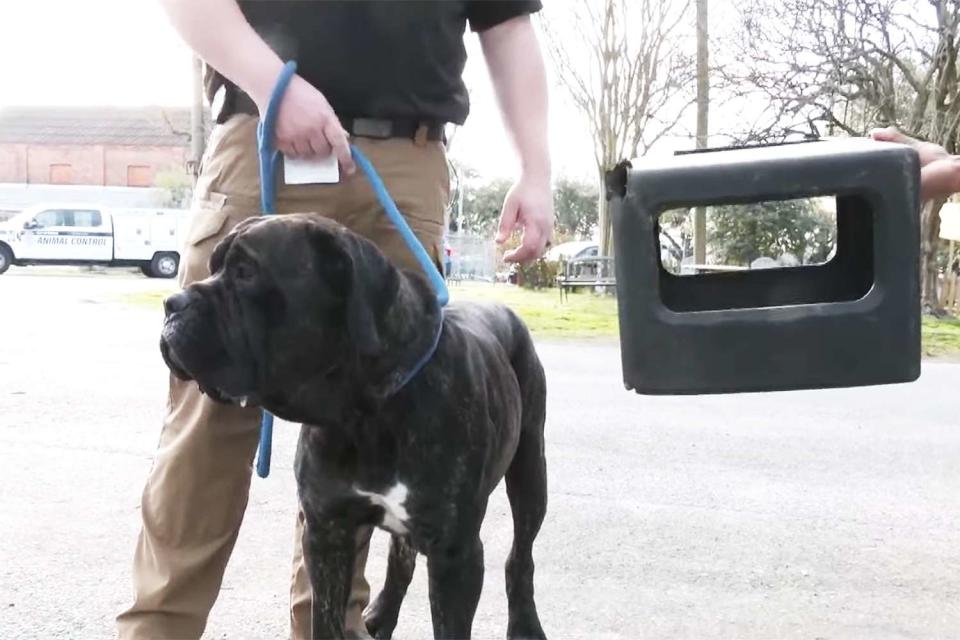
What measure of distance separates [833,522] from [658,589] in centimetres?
129

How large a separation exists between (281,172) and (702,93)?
18399mm

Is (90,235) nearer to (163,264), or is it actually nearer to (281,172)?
(163,264)

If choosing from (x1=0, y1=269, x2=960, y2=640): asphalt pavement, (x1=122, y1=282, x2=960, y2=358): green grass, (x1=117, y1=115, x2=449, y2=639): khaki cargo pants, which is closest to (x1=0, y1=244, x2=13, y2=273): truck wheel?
(x1=122, y1=282, x2=960, y2=358): green grass

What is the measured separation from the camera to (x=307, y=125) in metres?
2.41

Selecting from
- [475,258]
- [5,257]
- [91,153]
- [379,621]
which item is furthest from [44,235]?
[91,153]

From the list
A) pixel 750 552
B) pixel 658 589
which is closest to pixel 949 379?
pixel 750 552

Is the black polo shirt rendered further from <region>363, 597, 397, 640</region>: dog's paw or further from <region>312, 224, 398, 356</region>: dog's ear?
<region>363, 597, 397, 640</region>: dog's paw

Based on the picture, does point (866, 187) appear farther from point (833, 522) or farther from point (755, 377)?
point (833, 522)

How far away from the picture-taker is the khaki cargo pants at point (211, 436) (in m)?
2.69

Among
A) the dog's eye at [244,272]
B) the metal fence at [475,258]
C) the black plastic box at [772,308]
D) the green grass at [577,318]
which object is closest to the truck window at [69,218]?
the metal fence at [475,258]

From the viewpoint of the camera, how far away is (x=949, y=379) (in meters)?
9.45

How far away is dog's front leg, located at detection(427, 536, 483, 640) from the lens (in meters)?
2.51

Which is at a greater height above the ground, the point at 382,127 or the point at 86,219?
the point at 86,219

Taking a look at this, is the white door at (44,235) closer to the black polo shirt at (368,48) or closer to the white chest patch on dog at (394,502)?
the black polo shirt at (368,48)
